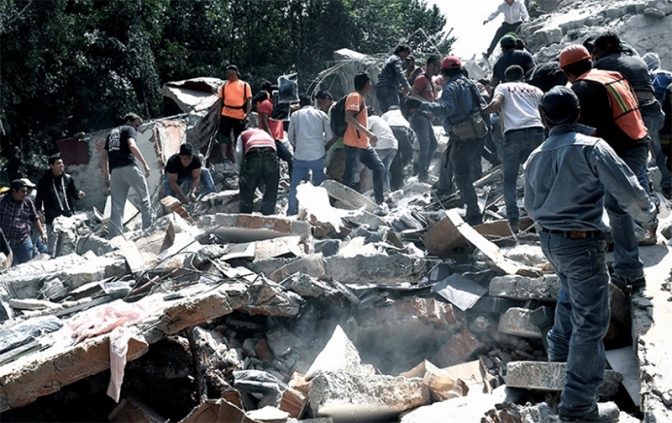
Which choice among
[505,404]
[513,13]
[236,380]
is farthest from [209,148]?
[505,404]

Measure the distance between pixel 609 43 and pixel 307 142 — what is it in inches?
156

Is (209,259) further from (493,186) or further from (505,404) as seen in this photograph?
(493,186)

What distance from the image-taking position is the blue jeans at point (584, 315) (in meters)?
3.71

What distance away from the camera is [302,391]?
4.72m

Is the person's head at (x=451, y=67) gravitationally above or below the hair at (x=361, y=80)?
above

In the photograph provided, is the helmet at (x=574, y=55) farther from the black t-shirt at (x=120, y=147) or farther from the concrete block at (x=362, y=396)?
the black t-shirt at (x=120, y=147)

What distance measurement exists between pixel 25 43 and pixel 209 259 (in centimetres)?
973

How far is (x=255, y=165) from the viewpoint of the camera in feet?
26.7

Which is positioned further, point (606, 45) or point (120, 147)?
point (120, 147)

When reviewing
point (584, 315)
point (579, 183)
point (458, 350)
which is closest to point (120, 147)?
point (458, 350)

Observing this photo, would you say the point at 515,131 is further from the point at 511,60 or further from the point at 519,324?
the point at 519,324

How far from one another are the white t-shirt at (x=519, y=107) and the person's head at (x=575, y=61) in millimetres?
1752

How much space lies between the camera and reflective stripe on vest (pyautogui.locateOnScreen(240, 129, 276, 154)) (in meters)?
8.14

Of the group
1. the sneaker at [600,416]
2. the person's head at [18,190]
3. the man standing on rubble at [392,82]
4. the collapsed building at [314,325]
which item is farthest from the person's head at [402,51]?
the sneaker at [600,416]
